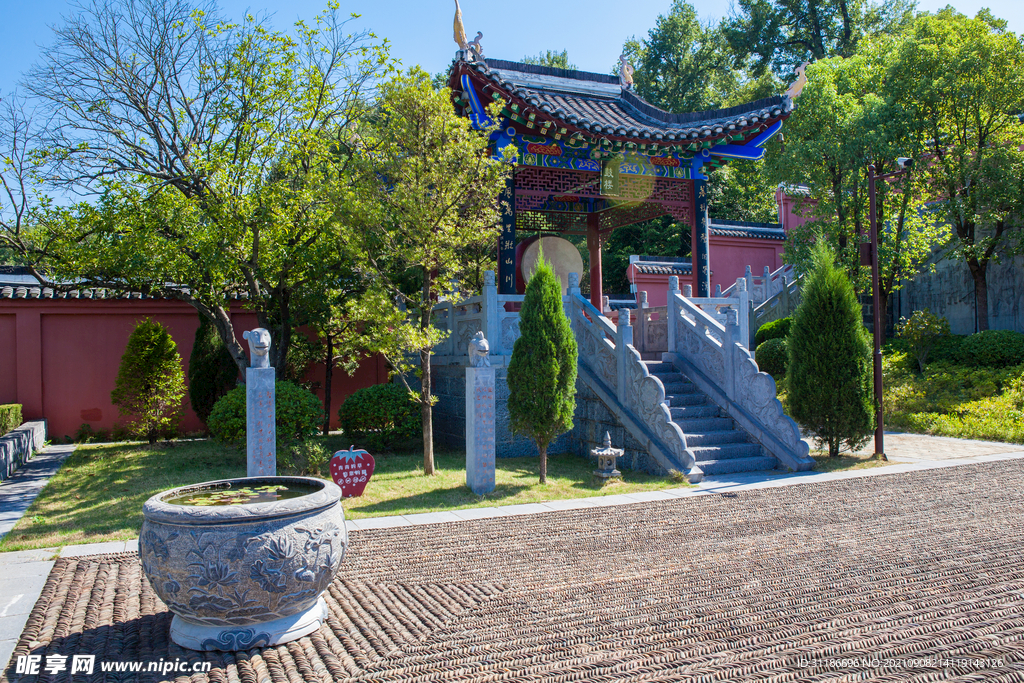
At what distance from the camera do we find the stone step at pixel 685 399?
395 inches

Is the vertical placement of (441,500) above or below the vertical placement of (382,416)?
below

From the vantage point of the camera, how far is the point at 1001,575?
4812 millimetres

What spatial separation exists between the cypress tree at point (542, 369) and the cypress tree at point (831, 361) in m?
3.68

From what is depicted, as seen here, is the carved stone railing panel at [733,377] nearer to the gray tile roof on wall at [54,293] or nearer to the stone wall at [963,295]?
the gray tile roof on wall at [54,293]

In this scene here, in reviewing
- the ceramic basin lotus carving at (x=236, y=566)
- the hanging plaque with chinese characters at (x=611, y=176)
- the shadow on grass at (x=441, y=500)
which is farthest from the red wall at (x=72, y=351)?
the ceramic basin lotus carving at (x=236, y=566)

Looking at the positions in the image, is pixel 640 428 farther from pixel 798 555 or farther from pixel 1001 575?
pixel 1001 575

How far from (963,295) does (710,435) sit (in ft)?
41.5

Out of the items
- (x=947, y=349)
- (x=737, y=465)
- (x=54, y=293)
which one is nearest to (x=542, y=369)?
(x=737, y=465)

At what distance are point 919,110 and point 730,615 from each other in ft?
50.1

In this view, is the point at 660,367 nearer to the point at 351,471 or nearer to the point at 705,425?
the point at 705,425

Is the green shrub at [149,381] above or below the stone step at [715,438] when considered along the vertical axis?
above

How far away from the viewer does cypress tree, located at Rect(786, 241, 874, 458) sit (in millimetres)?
9742

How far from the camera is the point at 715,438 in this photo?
941 centimetres

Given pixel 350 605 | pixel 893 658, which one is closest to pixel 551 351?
pixel 350 605
